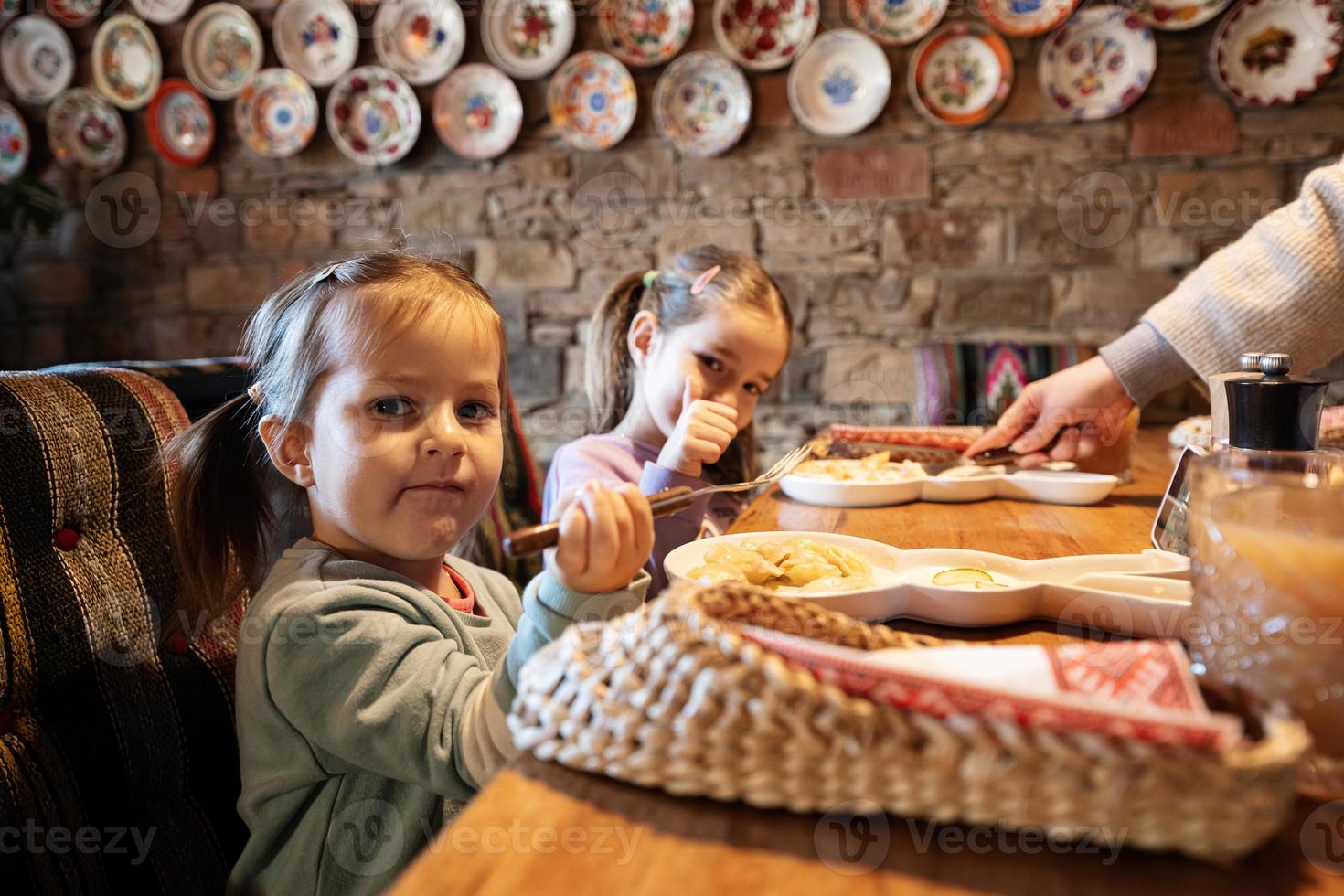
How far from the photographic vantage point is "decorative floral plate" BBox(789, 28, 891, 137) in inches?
134

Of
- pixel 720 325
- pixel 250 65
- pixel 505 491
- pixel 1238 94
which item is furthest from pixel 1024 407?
pixel 250 65

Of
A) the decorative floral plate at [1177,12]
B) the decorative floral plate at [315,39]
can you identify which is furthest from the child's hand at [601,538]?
the decorative floral plate at [315,39]

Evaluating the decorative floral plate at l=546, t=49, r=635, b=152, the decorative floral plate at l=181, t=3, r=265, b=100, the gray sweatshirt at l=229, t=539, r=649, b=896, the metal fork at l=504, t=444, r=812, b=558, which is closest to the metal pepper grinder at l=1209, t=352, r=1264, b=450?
the metal fork at l=504, t=444, r=812, b=558

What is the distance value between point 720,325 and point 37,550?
1179 millimetres

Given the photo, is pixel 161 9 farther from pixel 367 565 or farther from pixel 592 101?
pixel 367 565

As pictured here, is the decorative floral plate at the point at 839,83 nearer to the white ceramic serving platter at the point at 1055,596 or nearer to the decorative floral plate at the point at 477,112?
the decorative floral plate at the point at 477,112

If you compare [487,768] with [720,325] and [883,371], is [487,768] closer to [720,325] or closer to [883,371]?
[720,325]

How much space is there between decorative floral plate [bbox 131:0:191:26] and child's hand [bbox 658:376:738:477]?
11.5 ft

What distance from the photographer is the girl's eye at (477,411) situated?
99cm

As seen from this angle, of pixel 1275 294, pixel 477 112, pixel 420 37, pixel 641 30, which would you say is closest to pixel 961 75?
pixel 641 30

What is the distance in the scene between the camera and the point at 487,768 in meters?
0.68

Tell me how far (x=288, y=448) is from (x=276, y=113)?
11.0 feet

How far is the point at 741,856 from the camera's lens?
0.41 m

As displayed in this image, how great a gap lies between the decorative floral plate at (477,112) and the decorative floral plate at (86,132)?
1.42 metres
